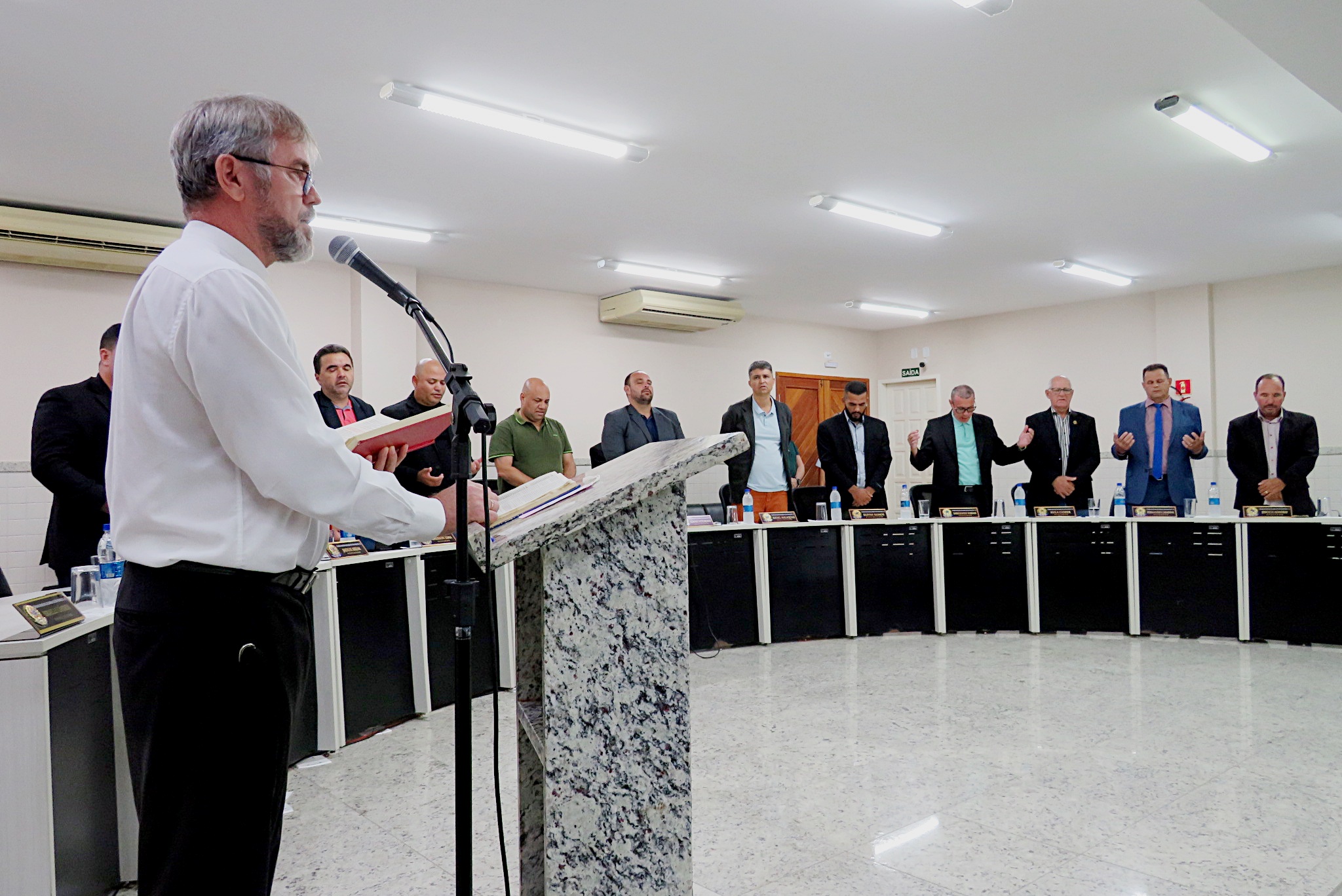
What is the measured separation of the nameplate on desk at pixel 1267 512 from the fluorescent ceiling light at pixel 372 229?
20.0ft

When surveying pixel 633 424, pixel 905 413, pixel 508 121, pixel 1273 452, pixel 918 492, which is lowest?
pixel 918 492

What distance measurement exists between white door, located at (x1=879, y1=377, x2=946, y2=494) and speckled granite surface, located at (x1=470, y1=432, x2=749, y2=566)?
10.5 metres

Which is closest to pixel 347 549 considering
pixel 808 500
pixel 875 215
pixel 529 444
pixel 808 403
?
pixel 529 444

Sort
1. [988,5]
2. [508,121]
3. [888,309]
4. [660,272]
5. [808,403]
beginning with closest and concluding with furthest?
1. [988,5]
2. [508,121]
3. [660,272]
4. [888,309]
5. [808,403]

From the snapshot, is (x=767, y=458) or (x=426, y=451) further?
(x=767, y=458)

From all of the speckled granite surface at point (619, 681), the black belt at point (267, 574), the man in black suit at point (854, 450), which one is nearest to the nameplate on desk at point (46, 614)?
the black belt at point (267, 574)

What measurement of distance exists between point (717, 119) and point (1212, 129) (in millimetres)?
2729

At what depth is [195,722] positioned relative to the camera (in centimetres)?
116

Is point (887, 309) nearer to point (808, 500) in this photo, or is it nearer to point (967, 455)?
point (967, 455)

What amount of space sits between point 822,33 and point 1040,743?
317 centimetres

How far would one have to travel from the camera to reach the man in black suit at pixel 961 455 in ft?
20.8

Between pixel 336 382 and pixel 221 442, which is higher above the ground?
pixel 336 382

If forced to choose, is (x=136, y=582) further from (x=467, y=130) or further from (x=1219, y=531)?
(x=1219, y=531)

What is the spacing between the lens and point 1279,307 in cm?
859
